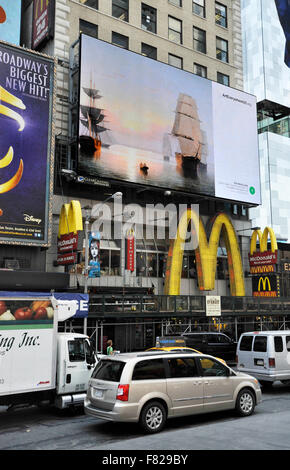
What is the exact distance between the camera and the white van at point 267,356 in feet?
52.1

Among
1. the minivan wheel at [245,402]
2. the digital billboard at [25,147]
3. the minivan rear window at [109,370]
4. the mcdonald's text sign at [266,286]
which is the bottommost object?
the minivan wheel at [245,402]

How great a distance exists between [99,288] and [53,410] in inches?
559

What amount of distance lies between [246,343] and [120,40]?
2532 centimetres

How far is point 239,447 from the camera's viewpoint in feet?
28.7

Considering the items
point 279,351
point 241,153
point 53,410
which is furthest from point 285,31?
point 53,410

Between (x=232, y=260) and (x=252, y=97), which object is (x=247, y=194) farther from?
(x=252, y=97)

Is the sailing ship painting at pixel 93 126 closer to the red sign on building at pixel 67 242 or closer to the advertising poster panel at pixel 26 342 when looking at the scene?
the red sign on building at pixel 67 242

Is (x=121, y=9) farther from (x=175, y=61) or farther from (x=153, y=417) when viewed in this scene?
(x=153, y=417)

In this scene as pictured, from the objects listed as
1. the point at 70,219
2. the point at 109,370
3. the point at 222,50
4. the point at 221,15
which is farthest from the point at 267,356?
the point at 221,15

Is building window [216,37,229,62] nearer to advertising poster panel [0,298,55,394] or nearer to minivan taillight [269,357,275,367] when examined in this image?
minivan taillight [269,357,275,367]

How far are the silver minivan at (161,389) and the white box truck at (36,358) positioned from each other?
4.94ft

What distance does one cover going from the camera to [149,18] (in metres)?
36.1

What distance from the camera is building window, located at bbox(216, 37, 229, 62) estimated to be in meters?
40.6

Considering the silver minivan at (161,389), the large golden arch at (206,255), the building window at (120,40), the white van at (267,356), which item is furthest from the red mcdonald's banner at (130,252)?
the silver minivan at (161,389)
